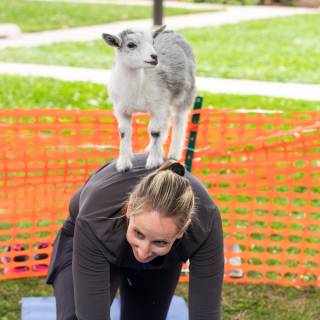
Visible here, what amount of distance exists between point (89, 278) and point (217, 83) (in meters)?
6.70

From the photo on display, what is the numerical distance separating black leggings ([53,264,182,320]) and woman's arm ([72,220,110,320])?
304mm

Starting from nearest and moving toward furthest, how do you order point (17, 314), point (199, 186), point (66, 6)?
point (199, 186) → point (17, 314) → point (66, 6)

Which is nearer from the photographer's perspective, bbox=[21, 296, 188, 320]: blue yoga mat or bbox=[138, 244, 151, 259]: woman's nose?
bbox=[138, 244, 151, 259]: woman's nose

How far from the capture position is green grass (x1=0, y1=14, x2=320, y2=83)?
1000cm

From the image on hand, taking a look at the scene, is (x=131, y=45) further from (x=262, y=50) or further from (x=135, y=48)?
(x=262, y=50)

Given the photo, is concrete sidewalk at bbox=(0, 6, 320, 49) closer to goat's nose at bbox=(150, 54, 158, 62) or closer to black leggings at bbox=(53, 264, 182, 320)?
black leggings at bbox=(53, 264, 182, 320)

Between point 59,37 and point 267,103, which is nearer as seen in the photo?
point 267,103

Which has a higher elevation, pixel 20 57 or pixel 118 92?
pixel 118 92

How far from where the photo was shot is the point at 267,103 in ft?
26.7

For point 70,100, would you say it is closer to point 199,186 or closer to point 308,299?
point 308,299

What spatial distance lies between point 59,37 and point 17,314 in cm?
946

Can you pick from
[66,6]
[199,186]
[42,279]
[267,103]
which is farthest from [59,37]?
[199,186]

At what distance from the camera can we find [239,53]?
11.6 m

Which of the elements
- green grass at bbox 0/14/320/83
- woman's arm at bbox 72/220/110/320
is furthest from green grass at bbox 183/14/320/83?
woman's arm at bbox 72/220/110/320
